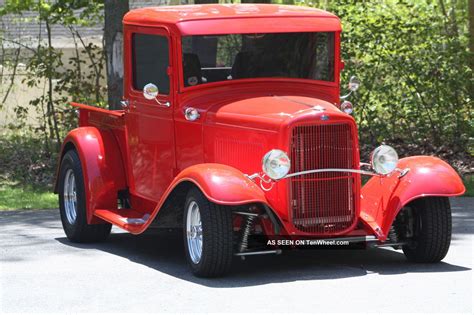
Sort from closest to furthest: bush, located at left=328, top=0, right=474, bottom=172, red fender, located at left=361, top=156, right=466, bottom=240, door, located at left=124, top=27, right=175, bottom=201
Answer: red fender, located at left=361, top=156, right=466, bottom=240, door, located at left=124, top=27, right=175, bottom=201, bush, located at left=328, top=0, right=474, bottom=172

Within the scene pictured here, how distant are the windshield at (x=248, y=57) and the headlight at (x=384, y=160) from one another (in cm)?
116

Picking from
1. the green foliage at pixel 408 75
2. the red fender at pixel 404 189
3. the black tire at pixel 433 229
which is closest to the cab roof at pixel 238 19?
the red fender at pixel 404 189

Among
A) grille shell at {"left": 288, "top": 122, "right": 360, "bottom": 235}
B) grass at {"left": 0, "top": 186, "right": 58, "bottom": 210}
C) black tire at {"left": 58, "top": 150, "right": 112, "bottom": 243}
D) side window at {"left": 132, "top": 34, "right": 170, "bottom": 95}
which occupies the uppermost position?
side window at {"left": 132, "top": 34, "right": 170, "bottom": 95}

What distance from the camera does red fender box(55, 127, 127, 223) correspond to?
34.7 ft

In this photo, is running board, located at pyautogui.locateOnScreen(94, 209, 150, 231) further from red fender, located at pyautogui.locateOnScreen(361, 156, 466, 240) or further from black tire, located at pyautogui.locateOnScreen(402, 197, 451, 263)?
black tire, located at pyautogui.locateOnScreen(402, 197, 451, 263)

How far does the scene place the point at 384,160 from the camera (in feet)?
30.1

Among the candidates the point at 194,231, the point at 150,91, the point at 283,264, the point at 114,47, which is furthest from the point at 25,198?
the point at 194,231

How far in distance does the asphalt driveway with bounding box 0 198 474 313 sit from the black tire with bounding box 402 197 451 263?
0.12 m

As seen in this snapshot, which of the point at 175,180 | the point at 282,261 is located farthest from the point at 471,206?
the point at 175,180

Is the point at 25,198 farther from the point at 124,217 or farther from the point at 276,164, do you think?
the point at 276,164

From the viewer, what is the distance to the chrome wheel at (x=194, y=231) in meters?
8.88

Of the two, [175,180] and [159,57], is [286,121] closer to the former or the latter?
[175,180]

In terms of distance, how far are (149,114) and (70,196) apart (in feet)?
4.75

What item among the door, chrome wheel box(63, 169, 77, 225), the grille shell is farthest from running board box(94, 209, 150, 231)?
the grille shell
